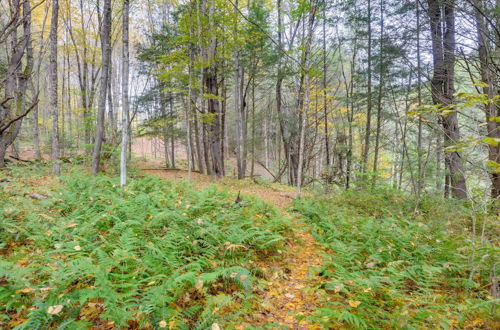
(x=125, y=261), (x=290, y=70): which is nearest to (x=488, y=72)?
(x=125, y=261)

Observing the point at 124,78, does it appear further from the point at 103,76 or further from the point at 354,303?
the point at 354,303

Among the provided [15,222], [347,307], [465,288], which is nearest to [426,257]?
[465,288]

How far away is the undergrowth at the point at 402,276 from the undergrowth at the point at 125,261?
1121 mm

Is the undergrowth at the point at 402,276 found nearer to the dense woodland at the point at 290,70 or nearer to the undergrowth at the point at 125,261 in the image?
the undergrowth at the point at 125,261

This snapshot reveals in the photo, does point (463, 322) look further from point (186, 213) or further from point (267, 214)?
point (186, 213)

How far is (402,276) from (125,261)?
→ 3776mm

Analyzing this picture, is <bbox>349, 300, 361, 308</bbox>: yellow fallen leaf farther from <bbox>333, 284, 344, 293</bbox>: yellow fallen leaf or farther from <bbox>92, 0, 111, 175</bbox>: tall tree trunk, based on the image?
<bbox>92, 0, 111, 175</bbox>: tall tree trunk

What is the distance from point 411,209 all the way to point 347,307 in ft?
21.7

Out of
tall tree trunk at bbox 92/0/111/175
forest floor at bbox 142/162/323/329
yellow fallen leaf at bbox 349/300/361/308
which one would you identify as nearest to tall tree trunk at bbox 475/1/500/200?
yellow fallen leaf at bbox 349/300/361/308

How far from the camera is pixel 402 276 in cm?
329

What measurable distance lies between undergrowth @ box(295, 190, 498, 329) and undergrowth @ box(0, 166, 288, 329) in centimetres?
112

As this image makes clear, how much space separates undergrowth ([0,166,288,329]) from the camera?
252 cm

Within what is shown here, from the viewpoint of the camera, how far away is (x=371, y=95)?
11523 mm

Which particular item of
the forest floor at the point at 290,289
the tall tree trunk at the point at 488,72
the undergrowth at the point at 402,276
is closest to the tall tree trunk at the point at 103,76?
the undergrowth at the point at 402,276
